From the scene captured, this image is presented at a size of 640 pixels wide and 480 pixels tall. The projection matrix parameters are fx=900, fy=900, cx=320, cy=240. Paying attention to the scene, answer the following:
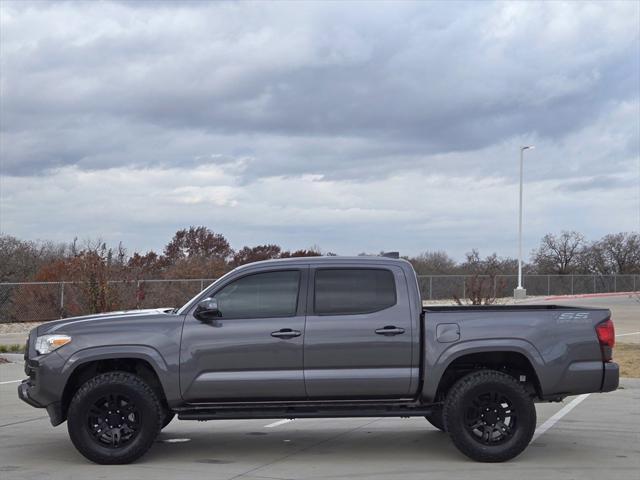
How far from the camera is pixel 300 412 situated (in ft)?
28.2

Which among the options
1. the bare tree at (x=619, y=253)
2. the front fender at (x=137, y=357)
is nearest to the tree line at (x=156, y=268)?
the bare tree at (x=619, y=253)

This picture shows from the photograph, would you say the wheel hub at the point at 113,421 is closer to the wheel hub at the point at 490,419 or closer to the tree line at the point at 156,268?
the wheel hub at the point at 490,419

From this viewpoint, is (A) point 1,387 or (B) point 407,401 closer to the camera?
(B) point 407,401

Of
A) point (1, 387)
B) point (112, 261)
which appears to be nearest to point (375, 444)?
point (1, 387)

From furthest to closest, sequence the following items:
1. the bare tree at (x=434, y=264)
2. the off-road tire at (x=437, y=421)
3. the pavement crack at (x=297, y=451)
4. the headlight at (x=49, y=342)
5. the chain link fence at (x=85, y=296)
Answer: the bare tree at (x=434, y=264) → the chain link fence at (x=85, y=296) → the off-road tire at (x=437, y=421) → the headlight at (x=49, y=342) → the pavement crack at (x=297, y=451)

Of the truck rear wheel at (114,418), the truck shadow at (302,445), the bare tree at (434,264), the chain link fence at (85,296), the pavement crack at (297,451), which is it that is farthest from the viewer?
the bare tree at (434,264)

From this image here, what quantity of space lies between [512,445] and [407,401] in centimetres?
107

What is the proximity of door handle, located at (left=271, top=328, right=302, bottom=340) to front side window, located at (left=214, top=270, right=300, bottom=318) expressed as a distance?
0.64ft

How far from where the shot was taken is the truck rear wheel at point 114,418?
8477 mm

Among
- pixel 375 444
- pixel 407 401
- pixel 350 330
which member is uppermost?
pixel 350 330

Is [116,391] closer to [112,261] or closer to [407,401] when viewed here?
[407,401]

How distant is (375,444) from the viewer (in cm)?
977

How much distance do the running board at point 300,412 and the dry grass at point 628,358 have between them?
825cm

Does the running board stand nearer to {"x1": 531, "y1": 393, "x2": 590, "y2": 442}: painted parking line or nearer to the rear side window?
the rear side window
